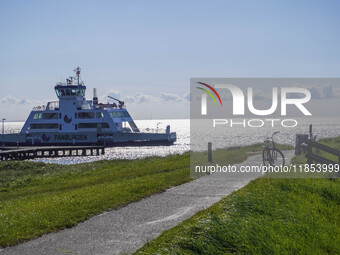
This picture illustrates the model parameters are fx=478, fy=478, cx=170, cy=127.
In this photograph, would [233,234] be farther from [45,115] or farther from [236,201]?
[45,115]

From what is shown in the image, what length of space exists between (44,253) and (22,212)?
3101mm

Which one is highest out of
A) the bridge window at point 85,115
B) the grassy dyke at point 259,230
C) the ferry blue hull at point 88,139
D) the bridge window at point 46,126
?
the bridge window at point 85,115

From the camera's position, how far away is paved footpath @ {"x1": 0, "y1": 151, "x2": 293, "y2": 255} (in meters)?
6.84

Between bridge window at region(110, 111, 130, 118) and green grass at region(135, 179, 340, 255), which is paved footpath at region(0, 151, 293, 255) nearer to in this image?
green grass at region(135, 179, 340, 255)

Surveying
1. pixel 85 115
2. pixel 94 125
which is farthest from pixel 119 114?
pixel 85 115

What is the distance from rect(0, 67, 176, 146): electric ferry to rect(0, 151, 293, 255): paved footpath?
5155 cm

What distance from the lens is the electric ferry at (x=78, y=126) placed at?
63.2 meters

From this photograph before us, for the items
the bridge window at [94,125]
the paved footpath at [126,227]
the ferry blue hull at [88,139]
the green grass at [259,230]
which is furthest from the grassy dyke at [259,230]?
the bridge window at [94,125]

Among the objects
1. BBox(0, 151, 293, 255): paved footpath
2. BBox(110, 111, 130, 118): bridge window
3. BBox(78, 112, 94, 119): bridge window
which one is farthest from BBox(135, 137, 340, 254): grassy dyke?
BBox(78, 112, 94, 119): bridge window

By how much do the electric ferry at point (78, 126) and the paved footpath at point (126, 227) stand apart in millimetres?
51551

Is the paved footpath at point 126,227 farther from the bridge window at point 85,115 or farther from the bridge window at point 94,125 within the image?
the bridge window at point 85,115

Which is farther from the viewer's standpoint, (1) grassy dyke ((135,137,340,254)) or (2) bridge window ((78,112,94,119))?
(2) bridge window ((78,112,94,119))

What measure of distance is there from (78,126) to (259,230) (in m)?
60.7

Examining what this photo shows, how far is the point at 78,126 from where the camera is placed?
6531 cm
